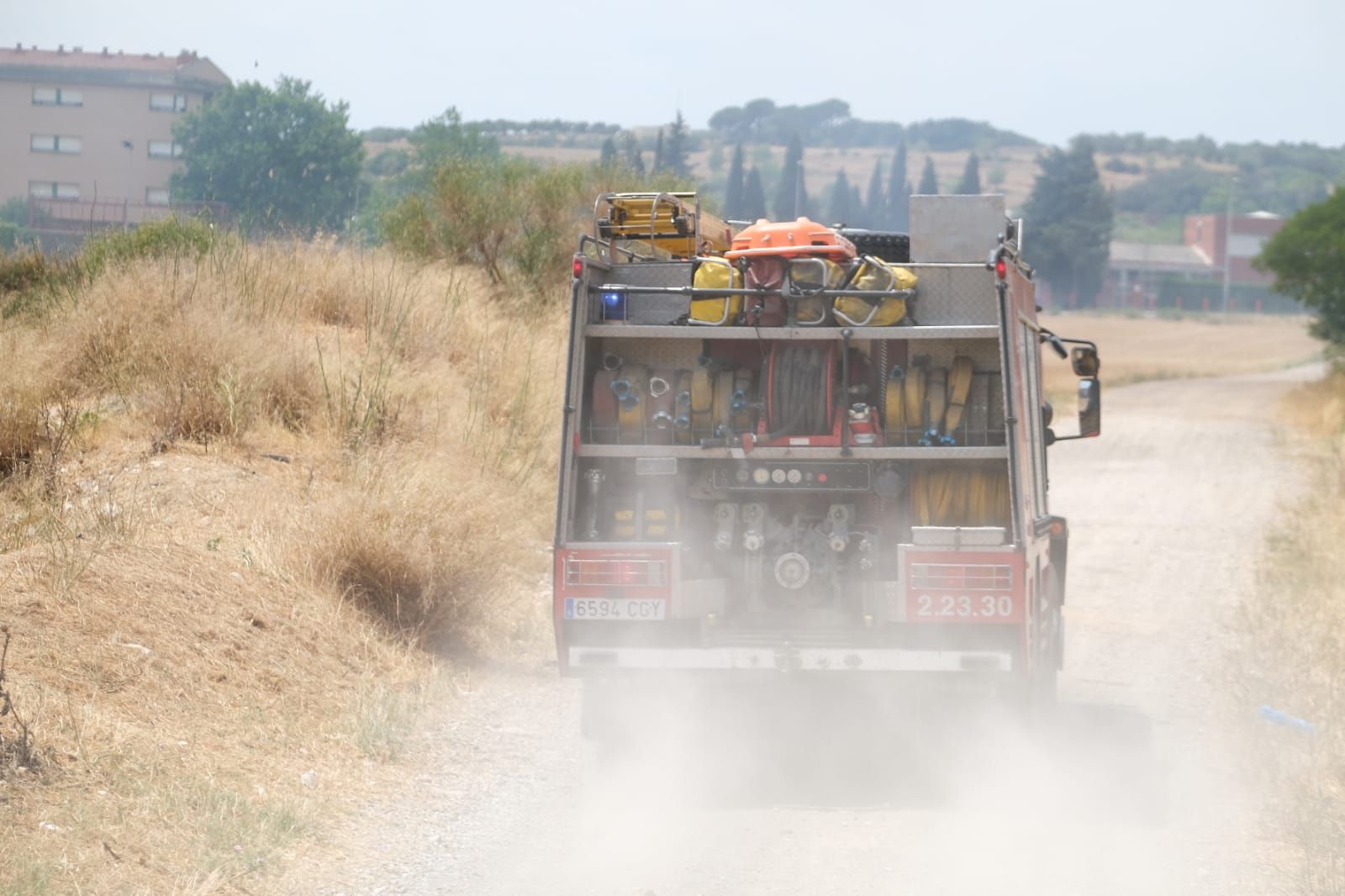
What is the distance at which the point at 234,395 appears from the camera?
1202 cm

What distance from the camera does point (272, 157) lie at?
2027 cm

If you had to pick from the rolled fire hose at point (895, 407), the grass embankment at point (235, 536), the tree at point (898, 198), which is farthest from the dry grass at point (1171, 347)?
the rolled fire hose at point (895, 407)

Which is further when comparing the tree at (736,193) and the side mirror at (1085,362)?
the tree at (736,193)

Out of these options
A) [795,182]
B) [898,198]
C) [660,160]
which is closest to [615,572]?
[795,182]

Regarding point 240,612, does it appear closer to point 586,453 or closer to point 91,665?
point 91,665

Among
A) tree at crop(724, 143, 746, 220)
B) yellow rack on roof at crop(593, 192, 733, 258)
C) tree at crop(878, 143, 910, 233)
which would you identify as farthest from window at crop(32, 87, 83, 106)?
tree at crop(724, 143, 746, 220)

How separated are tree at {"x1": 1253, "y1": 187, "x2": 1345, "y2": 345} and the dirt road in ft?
113

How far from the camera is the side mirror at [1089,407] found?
29.8 ft

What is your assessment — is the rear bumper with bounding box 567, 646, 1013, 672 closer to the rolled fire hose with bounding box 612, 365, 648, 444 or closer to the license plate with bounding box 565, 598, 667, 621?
the license plate with bounding box 565, 598, 667, 621

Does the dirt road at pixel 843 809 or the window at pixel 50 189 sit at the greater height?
the window at pixel 50 189

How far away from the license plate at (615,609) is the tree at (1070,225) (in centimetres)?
10847

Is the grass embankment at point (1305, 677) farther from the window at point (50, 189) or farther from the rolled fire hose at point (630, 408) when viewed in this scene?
the window at point (50, 189)

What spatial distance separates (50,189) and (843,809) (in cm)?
1237

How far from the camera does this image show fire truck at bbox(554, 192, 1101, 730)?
701 cm
